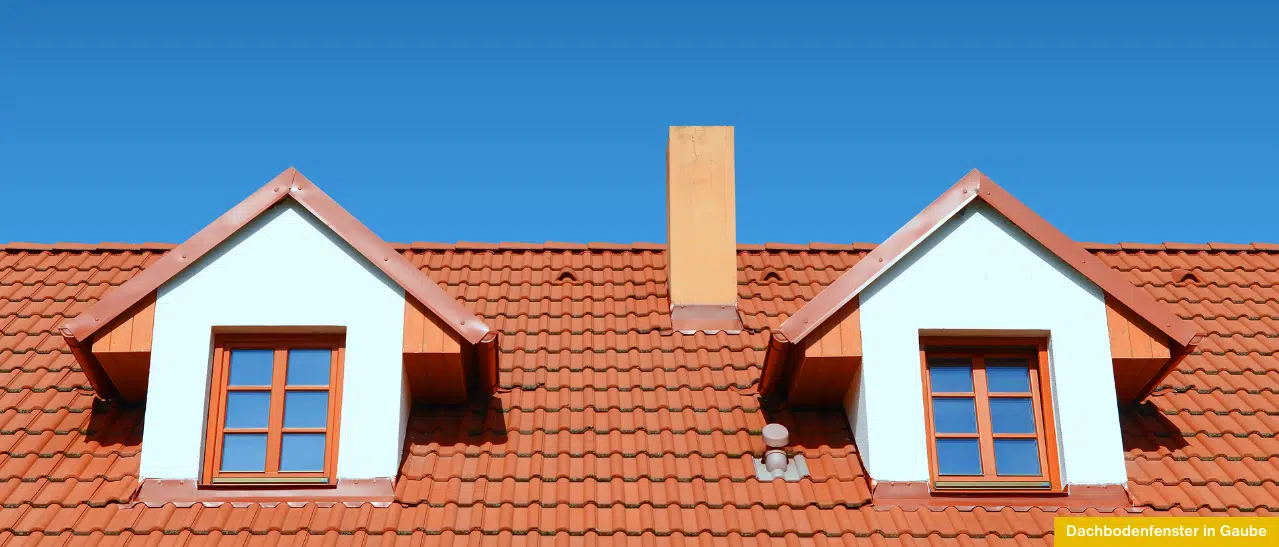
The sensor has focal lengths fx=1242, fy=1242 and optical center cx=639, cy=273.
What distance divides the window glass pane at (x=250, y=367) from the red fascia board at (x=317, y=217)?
2.51ft

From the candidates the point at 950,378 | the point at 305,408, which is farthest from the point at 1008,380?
the point at 305,408

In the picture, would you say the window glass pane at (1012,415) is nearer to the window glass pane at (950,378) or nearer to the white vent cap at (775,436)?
the window glass pane at (950,378)

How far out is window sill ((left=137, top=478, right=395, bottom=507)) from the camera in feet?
27.6

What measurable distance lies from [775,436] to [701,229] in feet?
10.4

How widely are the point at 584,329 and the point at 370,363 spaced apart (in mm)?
2421

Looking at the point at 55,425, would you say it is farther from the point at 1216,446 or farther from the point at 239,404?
the point at 1216,446

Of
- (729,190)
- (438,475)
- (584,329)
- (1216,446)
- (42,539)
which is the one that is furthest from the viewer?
(729,190)

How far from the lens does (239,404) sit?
28.7 feet

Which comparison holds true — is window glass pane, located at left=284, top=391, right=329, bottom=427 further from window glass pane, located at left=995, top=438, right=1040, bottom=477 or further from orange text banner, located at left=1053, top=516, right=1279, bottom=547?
orange text banner, located at left=1053, top=516, right=1279, bottom=547

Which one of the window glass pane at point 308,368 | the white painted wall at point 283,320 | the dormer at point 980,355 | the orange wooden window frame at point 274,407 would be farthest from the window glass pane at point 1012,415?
the window glass pane at point 308,368

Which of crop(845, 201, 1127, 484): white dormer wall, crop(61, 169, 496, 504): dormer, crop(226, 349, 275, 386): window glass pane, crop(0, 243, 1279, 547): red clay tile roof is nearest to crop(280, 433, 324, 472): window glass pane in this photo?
crop(61, 169, 496, 504): dormer

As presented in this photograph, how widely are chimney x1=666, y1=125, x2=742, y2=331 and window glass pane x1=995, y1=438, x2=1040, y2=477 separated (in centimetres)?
284

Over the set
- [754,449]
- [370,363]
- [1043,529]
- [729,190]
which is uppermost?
[729,190]

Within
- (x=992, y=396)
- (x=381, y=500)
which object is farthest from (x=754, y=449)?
(x=381, y=500)
